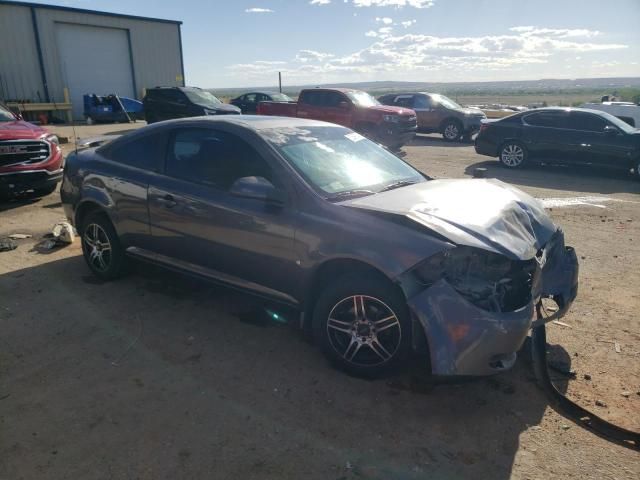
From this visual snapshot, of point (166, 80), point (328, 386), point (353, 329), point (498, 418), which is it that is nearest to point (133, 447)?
point (328, 386)

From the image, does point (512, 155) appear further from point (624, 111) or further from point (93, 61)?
point (93, 61)

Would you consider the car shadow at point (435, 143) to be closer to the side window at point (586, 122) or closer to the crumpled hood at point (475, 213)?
the side window at point (586, 122)

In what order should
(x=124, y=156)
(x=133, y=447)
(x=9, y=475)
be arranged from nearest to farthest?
(x=9, y=475), (x=133, y=447), (x=124, y=156)

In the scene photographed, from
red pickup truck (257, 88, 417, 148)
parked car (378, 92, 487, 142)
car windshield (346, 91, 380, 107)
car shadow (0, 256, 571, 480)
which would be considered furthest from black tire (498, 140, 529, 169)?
car shadow (0, 256, 571, 480)

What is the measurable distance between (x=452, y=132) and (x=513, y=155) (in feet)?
21.3

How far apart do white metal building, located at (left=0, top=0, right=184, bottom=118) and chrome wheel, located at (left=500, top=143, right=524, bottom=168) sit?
23.8 metres

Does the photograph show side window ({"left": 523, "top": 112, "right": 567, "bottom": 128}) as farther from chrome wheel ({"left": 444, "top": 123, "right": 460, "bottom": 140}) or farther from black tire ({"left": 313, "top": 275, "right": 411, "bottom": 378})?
black tire ({"left": 313, "top": 275, "right": 411, "bottom": 378})

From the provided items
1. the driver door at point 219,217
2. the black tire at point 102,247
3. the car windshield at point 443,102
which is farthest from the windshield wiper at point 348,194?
the car windshield at point 443,102

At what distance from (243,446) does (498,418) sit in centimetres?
153

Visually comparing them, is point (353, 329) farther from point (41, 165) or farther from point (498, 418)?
point (41, 165)

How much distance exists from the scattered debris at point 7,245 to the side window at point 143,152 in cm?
225

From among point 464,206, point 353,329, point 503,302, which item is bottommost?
point 353,329

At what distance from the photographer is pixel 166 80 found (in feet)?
100

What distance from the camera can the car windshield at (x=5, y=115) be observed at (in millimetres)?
8500
